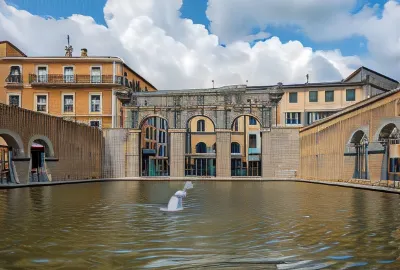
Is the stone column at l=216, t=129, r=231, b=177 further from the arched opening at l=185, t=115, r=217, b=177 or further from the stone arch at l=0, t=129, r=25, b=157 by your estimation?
the stone arch at l=0, t=129, r=25, b=157

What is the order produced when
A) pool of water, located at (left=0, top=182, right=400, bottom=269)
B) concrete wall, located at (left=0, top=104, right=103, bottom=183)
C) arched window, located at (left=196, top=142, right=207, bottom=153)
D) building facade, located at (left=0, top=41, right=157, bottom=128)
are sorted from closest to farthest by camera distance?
pool of water, located at (left=0, top=182, right=400, bottom=269)
concrete wall, located at (left=0, top=104, right=103, bottom=183)
building facade, located at (left=0, top=41, right=157, bottom=128)
arched window, located at (left=196, top=142, right=207, bottom=153)

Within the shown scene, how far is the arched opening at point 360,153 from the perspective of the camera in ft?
76.6

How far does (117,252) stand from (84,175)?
89.8 ft

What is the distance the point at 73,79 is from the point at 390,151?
2921 centimetres

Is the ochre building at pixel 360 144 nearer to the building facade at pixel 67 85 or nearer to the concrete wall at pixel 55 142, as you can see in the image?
the concrete wall at pixel 55 142

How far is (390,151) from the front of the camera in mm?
20297

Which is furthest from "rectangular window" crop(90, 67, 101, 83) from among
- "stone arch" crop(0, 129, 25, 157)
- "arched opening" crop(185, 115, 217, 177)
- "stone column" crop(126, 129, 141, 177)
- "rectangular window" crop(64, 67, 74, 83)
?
"stone arch" crop(0, 129, 25, 157)

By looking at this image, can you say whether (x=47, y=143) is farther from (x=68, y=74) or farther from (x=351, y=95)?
(x=351, y=95)

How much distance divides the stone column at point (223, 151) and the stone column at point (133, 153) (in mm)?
7415

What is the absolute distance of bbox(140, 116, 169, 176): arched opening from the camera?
43959mm

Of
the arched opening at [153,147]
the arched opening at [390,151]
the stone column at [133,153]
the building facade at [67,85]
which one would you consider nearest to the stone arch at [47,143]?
the stone column at [133,153]

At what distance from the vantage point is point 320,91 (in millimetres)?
40719

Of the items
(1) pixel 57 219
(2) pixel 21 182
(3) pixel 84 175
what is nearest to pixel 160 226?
(1) pixel 57 219

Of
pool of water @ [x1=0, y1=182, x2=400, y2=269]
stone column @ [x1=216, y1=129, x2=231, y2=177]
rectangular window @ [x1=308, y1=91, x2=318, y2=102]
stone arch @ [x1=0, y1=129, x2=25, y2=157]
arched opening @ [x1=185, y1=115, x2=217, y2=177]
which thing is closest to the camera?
pool of water @ [x1=0, y1=182, x2=400, y2=269]
